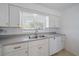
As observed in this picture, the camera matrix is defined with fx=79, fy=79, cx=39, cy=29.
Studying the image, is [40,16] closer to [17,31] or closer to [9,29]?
[17,31]

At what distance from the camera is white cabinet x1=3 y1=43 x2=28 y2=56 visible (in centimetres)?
121

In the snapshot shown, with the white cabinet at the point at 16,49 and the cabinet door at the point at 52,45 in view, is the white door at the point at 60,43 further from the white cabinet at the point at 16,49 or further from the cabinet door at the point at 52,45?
the white cabinet at the point at 16,49

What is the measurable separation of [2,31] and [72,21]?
2228mm

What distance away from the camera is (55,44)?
8.09 ft

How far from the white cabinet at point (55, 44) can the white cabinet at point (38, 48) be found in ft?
0.84

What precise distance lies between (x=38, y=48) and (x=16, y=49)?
1.97 feet

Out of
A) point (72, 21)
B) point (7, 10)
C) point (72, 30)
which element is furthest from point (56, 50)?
point (7, 10)

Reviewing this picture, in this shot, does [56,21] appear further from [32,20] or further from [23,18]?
[23,18]

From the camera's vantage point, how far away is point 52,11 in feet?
9.50

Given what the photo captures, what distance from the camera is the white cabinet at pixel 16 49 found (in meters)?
1.21

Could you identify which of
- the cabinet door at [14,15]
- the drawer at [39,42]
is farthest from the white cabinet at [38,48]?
the cabinet door at [14,15]

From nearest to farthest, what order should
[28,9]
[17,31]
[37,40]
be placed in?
[37,40] → [17,31] → [28,9]

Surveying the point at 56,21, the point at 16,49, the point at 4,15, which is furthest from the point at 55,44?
the point at 4,15

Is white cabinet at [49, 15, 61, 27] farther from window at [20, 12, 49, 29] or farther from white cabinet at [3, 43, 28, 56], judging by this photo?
white cabinet at [3, 43, 28, 56]
